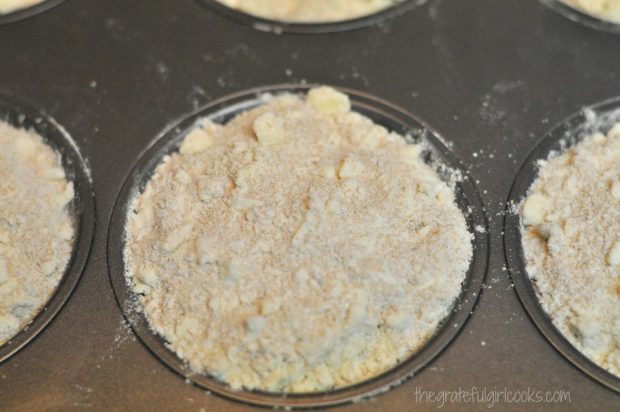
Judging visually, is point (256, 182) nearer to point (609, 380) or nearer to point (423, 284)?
point (423, 284)

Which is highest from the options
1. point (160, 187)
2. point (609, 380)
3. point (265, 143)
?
point (265, 143)

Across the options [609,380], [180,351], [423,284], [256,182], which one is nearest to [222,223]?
[256,182]

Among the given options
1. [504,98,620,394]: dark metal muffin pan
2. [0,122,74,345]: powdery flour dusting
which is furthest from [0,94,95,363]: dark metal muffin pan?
[504,98,620,394]: dark metal muffin pan

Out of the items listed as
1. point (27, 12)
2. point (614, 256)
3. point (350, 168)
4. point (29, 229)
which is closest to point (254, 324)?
point (350, 168)

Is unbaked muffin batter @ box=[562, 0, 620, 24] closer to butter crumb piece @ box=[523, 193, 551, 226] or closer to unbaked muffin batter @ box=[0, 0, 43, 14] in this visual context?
butter crumb piece @ box=[523, 193, 551, 226]

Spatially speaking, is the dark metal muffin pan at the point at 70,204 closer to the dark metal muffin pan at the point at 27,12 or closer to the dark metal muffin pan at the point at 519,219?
the dark metal muffin pan at the point at 27,12

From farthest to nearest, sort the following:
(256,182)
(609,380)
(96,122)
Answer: (96,122) < (256,182) < (609,380)

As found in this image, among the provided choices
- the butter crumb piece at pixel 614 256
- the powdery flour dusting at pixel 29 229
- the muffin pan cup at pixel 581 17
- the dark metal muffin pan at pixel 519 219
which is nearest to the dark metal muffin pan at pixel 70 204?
the powdery flour dusting at pixel 29 229
